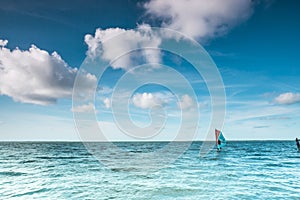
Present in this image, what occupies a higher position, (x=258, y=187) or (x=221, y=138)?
(x=221, y=138)

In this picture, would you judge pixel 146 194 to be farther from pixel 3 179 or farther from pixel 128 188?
pixel 3 179

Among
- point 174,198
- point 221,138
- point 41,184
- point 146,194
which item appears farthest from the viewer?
point 221,138

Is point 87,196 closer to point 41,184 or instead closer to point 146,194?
point 146,194

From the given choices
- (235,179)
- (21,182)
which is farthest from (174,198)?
(21,182)

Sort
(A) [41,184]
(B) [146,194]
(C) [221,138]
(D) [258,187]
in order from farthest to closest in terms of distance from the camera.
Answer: (C) [221,138] → (A) [41,184] → (D) [258,187] → (B) [146,194]

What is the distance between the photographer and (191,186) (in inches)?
678

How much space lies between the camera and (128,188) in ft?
55.5

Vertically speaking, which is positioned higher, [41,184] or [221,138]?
[221,138]

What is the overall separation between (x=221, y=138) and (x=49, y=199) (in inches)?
1835

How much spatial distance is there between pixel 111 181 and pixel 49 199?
6.06 m

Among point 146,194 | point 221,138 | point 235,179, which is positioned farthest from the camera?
point 221,138

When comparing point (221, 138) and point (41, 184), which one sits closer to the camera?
point (41, 184)

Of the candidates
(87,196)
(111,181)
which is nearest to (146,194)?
(87,196)

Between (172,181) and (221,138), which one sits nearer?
(172,181)
